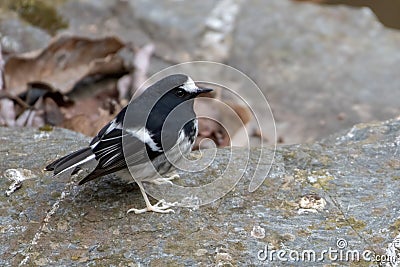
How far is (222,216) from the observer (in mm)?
3551

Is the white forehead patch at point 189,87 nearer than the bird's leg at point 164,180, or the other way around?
the white forehead patch at point 189,87

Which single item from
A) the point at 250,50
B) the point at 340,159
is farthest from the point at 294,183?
the point at 250,50

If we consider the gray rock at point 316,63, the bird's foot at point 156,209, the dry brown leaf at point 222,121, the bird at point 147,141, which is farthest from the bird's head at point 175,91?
the gray rock at point 316,63

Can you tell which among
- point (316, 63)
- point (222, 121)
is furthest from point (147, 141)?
point (316, 63)

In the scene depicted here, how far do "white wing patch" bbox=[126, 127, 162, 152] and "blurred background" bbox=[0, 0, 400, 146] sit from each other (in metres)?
1.63

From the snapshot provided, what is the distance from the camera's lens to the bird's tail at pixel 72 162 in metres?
3.56

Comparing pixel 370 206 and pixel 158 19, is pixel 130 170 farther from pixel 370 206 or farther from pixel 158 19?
pixel 158 19

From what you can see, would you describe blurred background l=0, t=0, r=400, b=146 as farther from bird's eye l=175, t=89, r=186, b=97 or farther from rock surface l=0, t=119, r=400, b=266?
bird's eye l=175, t=89, r=186, b=97

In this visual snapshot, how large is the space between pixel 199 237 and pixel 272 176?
0.72 m

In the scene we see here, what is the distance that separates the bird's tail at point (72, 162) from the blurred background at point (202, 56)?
63.6 inches

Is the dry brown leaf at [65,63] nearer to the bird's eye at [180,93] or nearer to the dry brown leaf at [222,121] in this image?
the dry brown leaf at [222,121]

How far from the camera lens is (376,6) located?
8969 mm

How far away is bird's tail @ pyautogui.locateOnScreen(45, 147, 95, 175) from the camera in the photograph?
3.56 meters

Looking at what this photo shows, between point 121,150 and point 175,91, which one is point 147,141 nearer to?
point 121,150
